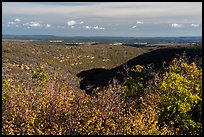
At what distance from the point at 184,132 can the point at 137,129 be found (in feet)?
28.9

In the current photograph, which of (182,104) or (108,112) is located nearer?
(108,112)

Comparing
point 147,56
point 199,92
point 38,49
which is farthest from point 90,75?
point 199,92

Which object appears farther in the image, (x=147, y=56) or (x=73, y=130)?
(x=147, y=56)

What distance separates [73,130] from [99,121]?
73.7 inches

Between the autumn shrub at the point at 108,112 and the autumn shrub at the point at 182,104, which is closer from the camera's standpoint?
the autumn shrub at the point at 108,112

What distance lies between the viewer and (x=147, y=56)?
124 m

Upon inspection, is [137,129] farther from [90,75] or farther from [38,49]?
[38,49]

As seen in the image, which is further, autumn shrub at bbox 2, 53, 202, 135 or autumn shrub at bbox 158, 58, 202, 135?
autumn shrub at bbox 158, 58, 202, 135

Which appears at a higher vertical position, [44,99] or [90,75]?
[44,99]

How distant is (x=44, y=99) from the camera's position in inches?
1083

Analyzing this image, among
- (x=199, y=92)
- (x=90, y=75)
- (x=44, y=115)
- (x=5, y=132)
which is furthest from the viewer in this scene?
(x=90, y=75)

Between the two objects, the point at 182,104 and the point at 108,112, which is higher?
the point at 108,112

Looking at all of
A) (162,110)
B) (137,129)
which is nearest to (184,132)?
(162,110)

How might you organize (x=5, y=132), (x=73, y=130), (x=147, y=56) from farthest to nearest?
(x=147, y=56), (x=73, y=130), (x=5, y=132)
